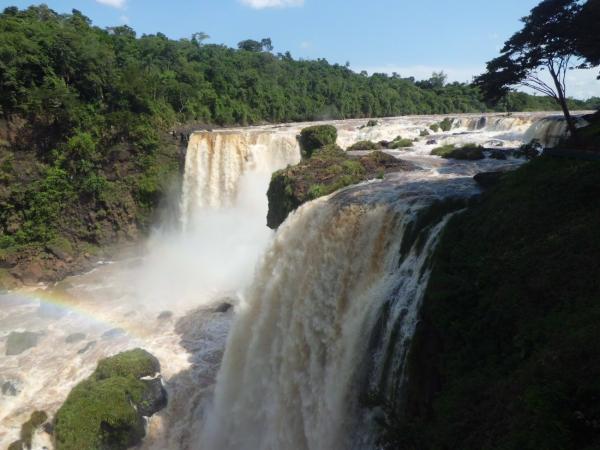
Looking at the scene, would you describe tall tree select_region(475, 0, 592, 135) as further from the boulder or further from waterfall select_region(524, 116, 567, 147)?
the boulder

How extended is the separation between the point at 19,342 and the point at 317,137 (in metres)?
16.6

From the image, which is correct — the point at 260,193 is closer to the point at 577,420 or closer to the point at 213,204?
the point at 213,204

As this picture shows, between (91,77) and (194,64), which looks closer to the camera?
(91,77)

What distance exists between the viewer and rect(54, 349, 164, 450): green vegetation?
1161cm

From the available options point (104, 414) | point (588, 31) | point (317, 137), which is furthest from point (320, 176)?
point (104, 414)

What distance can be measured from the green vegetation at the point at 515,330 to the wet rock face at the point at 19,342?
53.5ft

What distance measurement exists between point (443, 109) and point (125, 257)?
166 feet

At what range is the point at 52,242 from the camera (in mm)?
24969

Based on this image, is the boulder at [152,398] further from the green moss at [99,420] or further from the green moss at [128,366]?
the green moss at [128,366]

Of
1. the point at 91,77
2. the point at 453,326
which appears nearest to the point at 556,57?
the point at 453,326

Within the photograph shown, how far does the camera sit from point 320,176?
15375 mm

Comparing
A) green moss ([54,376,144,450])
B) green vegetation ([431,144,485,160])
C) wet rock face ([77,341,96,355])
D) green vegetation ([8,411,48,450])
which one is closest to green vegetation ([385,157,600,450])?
green moss ([54,376,144,450])

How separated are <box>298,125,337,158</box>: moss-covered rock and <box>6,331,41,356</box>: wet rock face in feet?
50.8

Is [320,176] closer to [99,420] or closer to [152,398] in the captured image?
[152,398]
